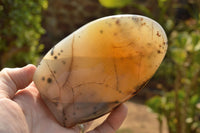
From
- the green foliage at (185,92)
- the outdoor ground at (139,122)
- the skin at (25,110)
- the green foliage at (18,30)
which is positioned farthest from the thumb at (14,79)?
the outdoor ground at (139,122)

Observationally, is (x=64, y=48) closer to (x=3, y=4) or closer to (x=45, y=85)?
(x=45, y=85)

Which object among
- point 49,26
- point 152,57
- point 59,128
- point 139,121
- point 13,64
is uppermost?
point 152,57

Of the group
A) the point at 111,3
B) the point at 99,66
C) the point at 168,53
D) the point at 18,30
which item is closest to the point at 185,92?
the point at 168,53

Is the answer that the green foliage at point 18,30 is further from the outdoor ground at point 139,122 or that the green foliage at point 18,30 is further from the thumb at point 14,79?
the outdoor ground at point 139,122

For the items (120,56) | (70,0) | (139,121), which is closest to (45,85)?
(120,56)

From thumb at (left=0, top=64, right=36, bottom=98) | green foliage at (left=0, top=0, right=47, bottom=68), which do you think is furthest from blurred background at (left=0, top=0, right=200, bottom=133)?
thumb at (left=0, top=64, right=36, bottom=98)

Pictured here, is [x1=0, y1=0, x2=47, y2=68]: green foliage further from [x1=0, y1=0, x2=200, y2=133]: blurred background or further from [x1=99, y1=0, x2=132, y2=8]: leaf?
[x1=99, y1=0, x2=132, y2=8]: leaf

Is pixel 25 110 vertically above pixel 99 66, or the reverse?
pixel 99 66

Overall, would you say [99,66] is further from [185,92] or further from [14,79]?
[185,92]
